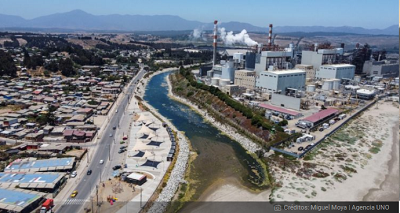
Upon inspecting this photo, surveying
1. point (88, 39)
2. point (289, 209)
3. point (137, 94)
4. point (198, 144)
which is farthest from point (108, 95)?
point (88, 39)

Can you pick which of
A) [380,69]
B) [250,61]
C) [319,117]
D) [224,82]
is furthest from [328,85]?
[380,69]

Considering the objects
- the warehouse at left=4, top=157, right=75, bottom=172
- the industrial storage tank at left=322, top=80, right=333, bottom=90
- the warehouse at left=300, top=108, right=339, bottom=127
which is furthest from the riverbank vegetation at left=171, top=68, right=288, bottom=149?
the industrial storage tank at left=322, top=80, right=333, bottom=90

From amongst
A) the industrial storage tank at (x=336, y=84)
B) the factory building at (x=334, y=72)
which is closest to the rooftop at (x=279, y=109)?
the industrial storage tank at (x=336, y=84)

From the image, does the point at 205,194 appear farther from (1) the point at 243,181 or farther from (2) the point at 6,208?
(2) the point at 6,208

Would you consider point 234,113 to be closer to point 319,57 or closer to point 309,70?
point 309,70

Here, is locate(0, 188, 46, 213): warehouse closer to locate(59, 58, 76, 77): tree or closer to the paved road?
the paved road

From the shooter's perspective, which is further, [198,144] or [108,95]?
[108,95]
